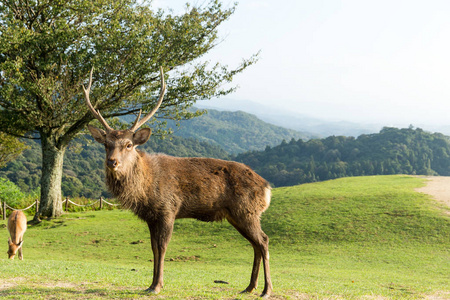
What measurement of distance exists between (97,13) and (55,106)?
4178mm

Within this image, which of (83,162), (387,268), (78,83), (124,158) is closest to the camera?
(124,158)

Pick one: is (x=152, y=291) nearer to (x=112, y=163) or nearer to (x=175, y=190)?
(x=175, y=190)

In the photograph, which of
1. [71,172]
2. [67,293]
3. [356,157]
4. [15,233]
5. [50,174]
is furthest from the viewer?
[356,157]

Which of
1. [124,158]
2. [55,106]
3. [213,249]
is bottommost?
[213,249]

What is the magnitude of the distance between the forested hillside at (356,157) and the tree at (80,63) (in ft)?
186

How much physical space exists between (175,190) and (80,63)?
12424 millimetres

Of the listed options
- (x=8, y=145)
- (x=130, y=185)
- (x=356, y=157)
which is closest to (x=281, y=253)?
(x=130, y=185)

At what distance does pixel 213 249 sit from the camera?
15.2 metres

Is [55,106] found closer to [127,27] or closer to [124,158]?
[127,27]

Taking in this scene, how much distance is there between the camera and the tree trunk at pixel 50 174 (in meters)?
18.7

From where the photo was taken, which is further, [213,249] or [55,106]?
[55,106]

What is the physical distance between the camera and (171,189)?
6.29 meters

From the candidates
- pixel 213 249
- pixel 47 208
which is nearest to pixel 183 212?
pixel 213 249

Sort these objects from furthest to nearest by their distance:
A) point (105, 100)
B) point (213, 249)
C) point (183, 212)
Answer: point (105, 100) < point (213, 249) < point (183, 212)
